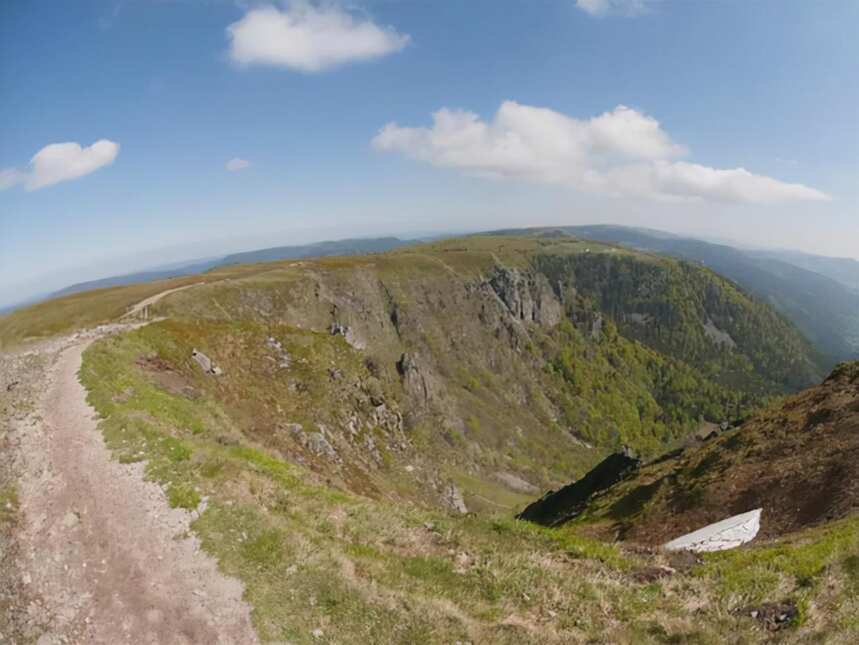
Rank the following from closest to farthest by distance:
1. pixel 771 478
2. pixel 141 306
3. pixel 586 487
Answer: pixel 771 478 < pixel 586 487 < pixel 141 306

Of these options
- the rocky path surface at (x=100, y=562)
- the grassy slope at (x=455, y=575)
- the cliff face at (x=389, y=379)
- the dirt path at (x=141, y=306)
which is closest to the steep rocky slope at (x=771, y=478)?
the grassy slope at (x=455, y=575)

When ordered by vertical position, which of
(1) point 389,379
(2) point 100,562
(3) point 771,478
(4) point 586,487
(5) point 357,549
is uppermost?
(2) point 100,562

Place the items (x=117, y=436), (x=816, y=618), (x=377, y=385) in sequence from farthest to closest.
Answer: (x=377, y=385), (x=117, y=436), (x=816, y=618)

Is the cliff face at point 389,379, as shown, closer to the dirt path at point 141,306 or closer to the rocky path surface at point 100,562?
the dirt path at point 141,306

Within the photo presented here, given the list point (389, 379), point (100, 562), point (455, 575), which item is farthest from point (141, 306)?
point (455, 575)

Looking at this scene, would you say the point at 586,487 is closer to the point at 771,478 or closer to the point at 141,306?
the point at 771,478

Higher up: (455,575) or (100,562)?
(100,562)

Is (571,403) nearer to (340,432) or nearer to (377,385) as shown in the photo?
(377,385)

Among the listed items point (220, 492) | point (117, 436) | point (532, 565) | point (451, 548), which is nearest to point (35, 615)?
point (220, 492)
